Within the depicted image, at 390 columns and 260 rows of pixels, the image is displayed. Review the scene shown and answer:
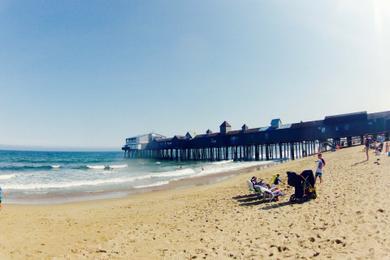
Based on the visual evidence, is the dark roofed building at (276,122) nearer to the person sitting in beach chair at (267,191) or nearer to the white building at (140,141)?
the white building at (140,141)

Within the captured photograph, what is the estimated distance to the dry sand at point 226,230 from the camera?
5.91m

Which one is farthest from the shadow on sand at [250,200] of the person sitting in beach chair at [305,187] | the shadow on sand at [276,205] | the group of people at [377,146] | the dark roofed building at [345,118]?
the dark roofed building at [345,118]

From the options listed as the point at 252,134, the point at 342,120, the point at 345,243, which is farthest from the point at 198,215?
the point at 252,134

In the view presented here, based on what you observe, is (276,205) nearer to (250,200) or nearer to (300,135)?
(250,200)

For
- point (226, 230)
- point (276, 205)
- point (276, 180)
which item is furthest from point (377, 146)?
point (226, 230)

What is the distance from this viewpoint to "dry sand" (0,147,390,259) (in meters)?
5.91

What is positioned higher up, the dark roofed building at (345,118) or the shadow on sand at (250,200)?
the dark roofed building at (345,118)

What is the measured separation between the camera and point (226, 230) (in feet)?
25.5

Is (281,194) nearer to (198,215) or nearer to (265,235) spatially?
(198,215)

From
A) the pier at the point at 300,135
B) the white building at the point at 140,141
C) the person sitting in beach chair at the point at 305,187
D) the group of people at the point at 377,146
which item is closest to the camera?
the person sitting in beach chair at the point at 305,187

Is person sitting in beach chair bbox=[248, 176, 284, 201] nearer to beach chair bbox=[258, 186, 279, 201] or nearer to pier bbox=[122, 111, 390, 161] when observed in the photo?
beach chair bbox=[258, 186, 279, 201]

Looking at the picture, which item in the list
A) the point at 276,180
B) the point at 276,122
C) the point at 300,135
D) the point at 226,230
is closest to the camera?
the point at 226,230

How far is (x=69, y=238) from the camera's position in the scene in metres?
8.56

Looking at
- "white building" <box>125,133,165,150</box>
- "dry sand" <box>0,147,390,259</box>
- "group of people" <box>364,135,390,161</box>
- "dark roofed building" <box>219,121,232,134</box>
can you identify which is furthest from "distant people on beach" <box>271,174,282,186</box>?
"white building" <box>125,133,165,150</box>
